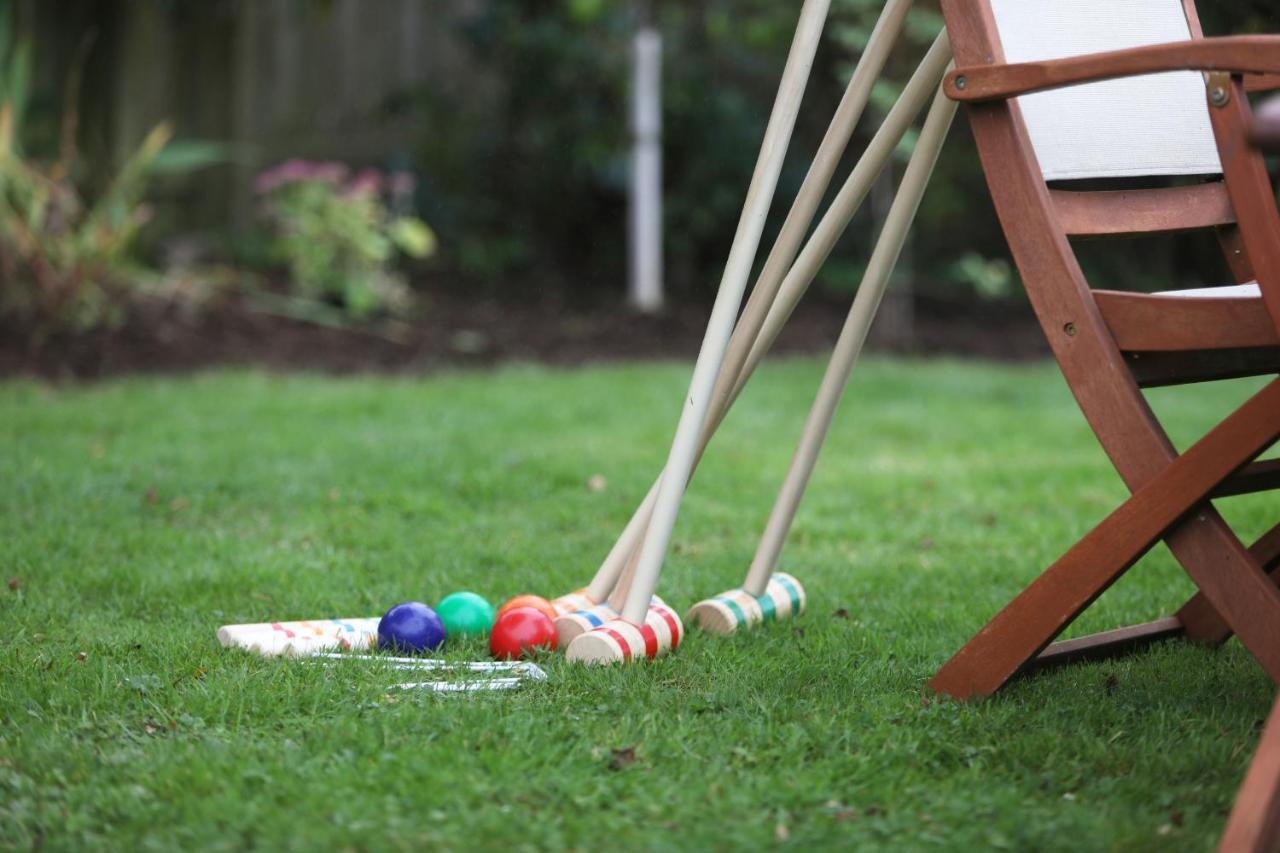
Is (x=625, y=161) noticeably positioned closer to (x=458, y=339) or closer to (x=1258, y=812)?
(x=458, y=339)

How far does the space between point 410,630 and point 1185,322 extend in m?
1.33

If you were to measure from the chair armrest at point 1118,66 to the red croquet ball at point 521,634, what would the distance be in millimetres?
1076

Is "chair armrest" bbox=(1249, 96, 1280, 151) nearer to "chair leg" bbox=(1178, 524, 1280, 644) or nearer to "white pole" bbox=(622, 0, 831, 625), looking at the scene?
"white pole" bbox=(622, 0, 831, 625)

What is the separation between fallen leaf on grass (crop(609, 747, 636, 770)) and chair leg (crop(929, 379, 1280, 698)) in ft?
1.74

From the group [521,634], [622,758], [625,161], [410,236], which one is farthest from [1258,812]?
[625,161]

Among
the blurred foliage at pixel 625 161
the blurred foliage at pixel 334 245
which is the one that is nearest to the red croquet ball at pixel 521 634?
the blurred foliage at pixel 334 245

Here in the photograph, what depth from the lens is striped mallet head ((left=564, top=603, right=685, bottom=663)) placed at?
2.25m

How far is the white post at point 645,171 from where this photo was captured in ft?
22.7

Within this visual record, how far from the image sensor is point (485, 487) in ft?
12.5

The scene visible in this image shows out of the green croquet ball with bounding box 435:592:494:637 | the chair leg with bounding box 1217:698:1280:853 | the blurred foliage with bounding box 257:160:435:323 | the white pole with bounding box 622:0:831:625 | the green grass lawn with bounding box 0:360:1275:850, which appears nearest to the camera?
the chair leg with bounding box 1217:698:1280:853

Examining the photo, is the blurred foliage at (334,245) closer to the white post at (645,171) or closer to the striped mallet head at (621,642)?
the white post at (645,171)

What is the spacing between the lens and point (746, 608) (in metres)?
2.56

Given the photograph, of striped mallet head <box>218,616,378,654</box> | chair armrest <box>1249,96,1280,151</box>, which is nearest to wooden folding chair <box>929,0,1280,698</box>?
chair armrest <box>1249,96,1280,151</box>

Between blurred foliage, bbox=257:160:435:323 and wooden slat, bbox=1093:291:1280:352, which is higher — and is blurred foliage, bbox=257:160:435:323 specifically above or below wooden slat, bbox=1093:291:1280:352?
below
